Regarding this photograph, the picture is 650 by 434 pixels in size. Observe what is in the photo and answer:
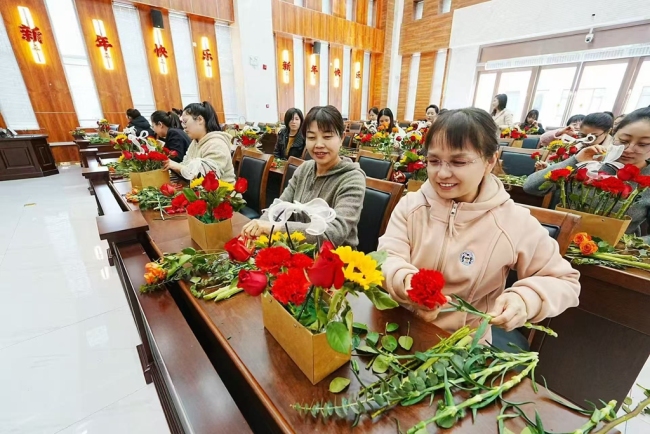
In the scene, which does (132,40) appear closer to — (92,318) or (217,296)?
(92,318)

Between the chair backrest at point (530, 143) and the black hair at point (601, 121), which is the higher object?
the black hair at point (601, 121)

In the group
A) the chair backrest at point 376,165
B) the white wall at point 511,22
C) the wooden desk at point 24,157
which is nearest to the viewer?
the chair backrest at point 376,165

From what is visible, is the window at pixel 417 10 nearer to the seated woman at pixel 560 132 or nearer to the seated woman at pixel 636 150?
the seated woman at pixel 560 132

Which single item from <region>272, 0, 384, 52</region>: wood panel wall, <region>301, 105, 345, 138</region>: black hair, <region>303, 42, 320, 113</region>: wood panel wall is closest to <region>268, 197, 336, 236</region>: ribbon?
<region>301, 105, 345, 138</region>: black hair

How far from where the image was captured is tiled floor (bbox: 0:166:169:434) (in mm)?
1224

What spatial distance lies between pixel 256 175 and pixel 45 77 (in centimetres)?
643

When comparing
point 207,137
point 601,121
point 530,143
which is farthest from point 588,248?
point 530,143

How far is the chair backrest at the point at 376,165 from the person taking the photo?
6.61ft

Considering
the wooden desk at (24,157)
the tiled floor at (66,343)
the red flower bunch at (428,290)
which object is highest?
the red flower bunch at (428,290)

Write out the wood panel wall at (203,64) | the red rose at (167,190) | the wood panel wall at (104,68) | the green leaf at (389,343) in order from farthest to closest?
the wood panel wall at (203,64)
the wood panel wall at (104,68)
the red rose at (167,190)
the green leaf at (389,343)

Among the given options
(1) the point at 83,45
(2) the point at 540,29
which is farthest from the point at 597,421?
(2) the point at 540,29

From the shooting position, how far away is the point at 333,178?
134 cm

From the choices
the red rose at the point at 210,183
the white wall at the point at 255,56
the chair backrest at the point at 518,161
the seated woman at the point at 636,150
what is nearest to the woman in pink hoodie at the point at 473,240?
the red rose at the point at 210,183

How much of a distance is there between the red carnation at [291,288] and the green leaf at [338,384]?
0.18 meters
